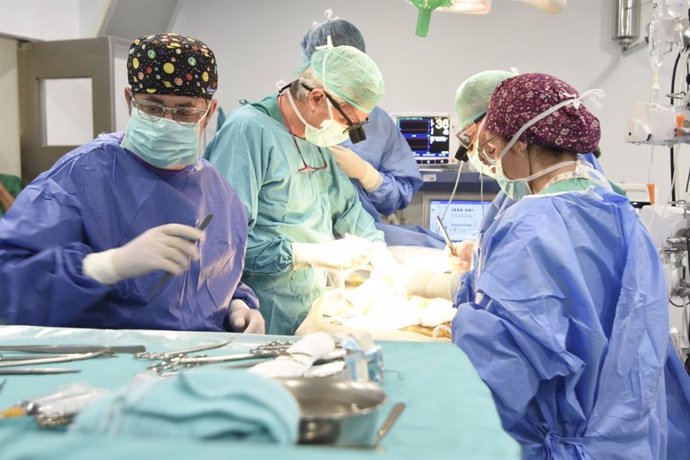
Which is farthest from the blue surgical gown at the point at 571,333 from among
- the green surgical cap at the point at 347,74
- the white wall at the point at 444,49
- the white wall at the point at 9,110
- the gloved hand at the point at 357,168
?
the white wall at the point at 9,110

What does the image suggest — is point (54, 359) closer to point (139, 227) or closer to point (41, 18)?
point (139, 227)

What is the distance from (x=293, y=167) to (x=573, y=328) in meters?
1.42

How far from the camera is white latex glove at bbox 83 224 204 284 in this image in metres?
1.54

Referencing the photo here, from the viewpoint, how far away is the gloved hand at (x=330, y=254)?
2.56 metres

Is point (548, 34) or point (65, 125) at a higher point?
point (548, 34)

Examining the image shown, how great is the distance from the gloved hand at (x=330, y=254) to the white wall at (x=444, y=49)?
134 inches

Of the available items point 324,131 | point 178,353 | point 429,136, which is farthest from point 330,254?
point 429,136

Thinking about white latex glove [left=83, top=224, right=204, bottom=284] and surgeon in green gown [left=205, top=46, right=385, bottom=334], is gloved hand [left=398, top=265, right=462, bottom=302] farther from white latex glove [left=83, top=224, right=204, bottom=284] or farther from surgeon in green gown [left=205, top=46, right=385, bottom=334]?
white latex glove [left=83, top=224, right=204, bottom=284]

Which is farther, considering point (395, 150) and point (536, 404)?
point (395, 150)

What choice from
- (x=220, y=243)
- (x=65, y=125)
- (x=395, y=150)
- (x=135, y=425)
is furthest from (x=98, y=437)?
(x=65, y=125)

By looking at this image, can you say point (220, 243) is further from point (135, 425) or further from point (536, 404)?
point (135, 425)

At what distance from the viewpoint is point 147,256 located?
1.54 metres

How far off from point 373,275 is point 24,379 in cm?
181

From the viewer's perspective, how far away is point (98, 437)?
59 cm
